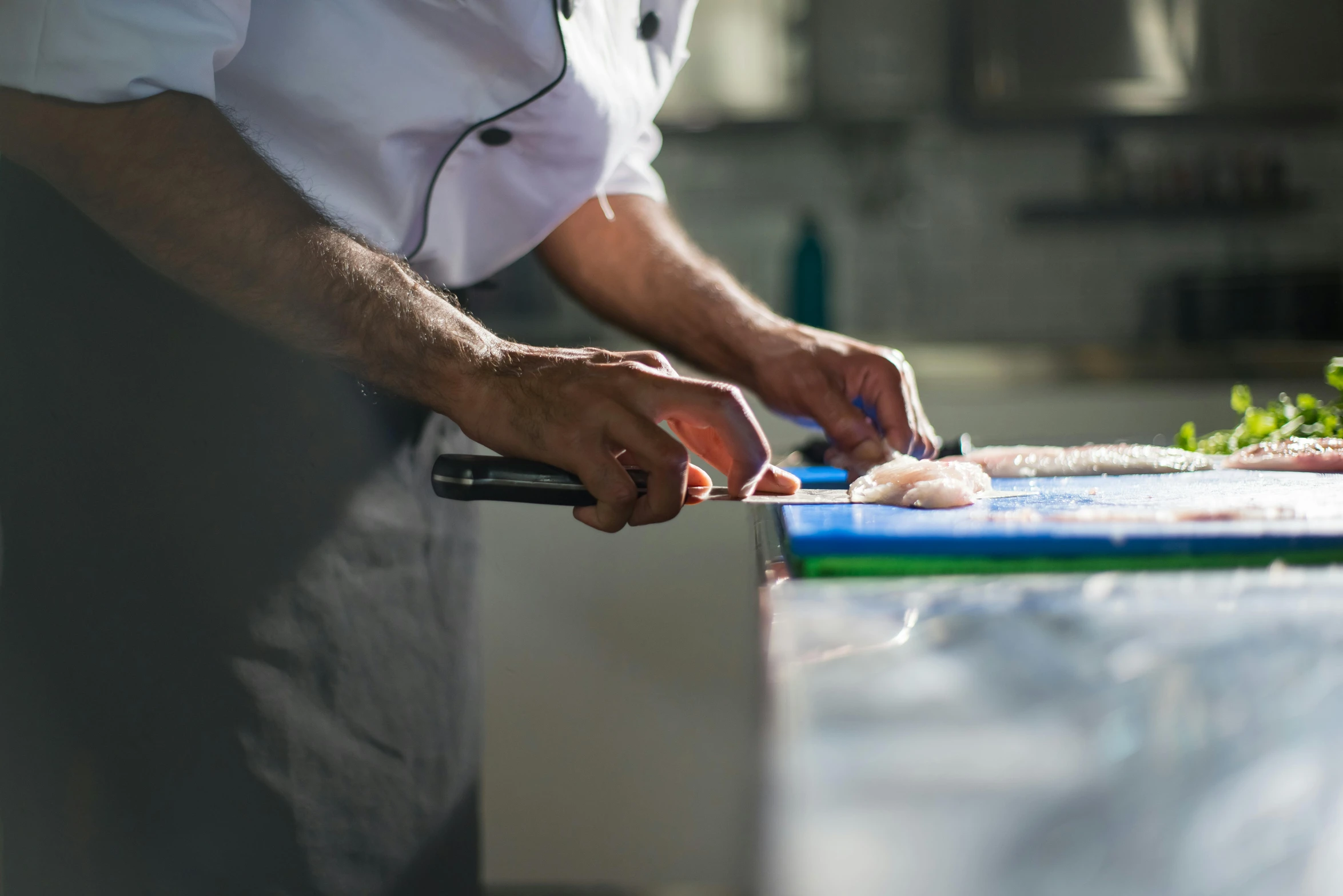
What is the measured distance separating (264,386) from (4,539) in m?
0.19

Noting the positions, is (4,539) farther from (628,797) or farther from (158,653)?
(628,797)

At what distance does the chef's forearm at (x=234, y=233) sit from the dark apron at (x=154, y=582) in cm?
10

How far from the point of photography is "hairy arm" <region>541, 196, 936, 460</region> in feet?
2.93

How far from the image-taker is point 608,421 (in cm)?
55

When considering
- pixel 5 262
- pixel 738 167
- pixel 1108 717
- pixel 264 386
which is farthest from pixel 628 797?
pixel 738 167

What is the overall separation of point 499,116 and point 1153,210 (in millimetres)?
2198

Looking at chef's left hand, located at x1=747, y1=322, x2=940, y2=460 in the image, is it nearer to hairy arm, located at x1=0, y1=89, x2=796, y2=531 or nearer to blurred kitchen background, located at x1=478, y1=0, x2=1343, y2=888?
hairy arm, located at x1=0, y1=89, x2=796, y2=531

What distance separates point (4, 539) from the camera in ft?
2.29

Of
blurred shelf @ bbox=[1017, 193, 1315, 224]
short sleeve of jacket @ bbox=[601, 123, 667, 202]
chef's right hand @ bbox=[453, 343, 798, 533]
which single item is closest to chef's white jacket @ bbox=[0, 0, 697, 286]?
short sleeve of jacket @ bbox=[601, 123, 667, 202]

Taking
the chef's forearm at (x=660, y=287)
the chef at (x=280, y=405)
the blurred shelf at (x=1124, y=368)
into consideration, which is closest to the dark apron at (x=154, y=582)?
the chef at (x=280, y=405)

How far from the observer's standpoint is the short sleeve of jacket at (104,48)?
56cm

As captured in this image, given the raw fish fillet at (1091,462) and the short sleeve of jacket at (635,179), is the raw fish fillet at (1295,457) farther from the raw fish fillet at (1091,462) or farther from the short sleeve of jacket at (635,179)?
the short sleeve of jacket at (635,179)

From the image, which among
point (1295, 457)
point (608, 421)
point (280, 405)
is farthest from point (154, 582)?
point (1295, 457)

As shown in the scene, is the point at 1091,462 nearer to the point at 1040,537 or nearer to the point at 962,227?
the point at 1040,537
